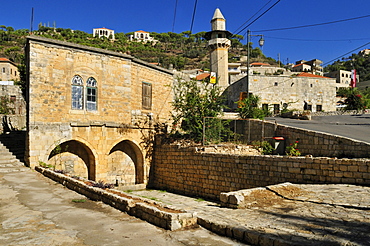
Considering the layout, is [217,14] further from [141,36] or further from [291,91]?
[141,36]

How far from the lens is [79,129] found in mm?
14812

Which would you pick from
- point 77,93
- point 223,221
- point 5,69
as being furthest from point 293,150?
point 5,69

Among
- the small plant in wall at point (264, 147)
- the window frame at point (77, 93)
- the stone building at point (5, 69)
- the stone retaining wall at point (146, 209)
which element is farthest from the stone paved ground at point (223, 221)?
the stone building at point (5, 69)

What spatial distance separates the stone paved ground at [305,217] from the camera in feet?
14.9

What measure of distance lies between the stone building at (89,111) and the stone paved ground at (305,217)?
9868 mm

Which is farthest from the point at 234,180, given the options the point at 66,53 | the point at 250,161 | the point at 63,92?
the point at 66,53

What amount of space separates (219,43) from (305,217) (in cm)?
3622

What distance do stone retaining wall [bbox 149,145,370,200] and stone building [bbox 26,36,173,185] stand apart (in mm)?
1882

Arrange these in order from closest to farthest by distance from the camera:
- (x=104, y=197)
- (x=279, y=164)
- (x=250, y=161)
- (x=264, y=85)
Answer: (x=104, y=197) < (x=279, y=164) < (x=250, y=161) < (x=264, y=85)

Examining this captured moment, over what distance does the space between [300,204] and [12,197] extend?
7.75 meters

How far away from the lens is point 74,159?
15.3 metres

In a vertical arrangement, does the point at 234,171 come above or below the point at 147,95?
below

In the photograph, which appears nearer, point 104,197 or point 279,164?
point 104,197

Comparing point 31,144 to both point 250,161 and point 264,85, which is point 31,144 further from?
point 264,85
